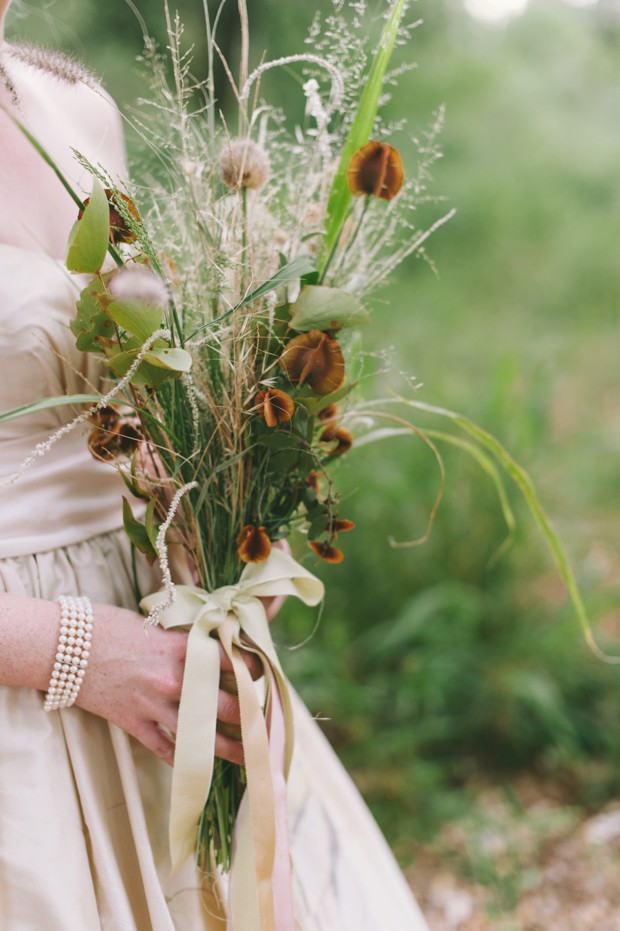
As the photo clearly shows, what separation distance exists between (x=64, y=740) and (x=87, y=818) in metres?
0.09

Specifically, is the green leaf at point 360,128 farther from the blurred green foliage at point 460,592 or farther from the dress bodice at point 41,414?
the dress bodice at point 41,414

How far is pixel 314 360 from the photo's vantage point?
795mm

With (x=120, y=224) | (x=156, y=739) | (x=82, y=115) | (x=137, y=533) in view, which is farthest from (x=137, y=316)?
(x=82, y=115)

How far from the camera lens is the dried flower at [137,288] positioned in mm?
Result: 695

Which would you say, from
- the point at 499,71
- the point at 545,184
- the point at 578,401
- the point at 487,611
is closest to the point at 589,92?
the point at 499,71

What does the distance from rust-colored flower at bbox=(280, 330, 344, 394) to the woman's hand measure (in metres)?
0.33

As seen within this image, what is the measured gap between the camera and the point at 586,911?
180 centimetres

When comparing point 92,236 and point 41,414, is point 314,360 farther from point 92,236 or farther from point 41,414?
point 41,414

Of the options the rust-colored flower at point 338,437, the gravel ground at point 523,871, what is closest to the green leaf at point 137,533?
the rust-colored flower at point 338,437

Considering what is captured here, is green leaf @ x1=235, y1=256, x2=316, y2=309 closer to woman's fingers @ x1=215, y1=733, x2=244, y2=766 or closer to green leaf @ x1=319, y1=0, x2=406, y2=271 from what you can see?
green leaf @ x1=319, y1=0, x2=406, y2=271

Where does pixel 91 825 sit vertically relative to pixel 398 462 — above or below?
above

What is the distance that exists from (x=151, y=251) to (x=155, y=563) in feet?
1.40

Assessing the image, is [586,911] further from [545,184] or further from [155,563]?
[545,184]

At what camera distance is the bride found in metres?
0.83
